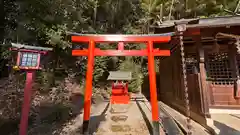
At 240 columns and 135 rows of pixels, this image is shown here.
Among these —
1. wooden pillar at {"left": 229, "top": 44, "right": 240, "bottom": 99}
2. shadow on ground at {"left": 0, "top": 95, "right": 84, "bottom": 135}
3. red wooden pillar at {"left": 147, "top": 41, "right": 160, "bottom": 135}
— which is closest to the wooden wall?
wooden pillar at {"left": 229, "top": 44, "right": 240, "bottom": 99}

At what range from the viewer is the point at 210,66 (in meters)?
7.79

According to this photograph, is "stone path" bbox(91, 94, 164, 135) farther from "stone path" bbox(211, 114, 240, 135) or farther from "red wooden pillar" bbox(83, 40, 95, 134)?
"stone path" bbox(211, 114, 240, 135)

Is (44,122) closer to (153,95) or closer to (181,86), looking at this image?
(153,95)

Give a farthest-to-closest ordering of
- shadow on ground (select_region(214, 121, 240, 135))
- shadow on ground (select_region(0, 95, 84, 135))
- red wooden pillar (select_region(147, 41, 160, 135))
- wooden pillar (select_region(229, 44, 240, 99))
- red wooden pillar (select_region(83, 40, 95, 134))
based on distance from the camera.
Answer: wooden pillar (select_region(229, 44, 240, 99)) → shadow on ground (select_region(0, 95, 84, 135)) → red wooden pillar (select_region(83, 40, 95, 134)) → red wooden pillar (select_region(147, 41, 160, 135)) → shadow on ground (select_region(214, 121, 240, 135))

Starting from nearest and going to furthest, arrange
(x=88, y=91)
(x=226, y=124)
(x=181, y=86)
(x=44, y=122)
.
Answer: (x=226, y=124), (x=88, y=91), (x=44, y=122), (x=181, y=86)

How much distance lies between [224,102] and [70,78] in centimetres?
1040

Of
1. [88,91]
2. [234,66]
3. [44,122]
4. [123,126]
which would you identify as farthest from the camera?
[234,66]

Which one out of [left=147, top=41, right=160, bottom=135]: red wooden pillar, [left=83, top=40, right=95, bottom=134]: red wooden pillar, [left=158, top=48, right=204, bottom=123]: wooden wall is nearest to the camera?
[left=147, top=41, right=160, bottom=135]: red wooden pillar

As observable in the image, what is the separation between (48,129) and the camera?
5715mm

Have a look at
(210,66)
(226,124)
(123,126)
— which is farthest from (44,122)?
(210,66)

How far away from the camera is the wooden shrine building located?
18.6 feet

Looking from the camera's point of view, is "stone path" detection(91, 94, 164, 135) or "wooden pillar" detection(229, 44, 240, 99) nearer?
"stone path" detection(91, 94, 164, 135)

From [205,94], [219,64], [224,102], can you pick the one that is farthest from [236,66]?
[205,94]

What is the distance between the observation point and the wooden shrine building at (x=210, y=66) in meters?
5.68
